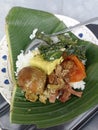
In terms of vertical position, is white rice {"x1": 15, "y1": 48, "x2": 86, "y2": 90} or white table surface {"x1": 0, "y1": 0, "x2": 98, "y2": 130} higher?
white table surface {"x1": 0, "y1": 0, "x2": 98, "y2": 130}

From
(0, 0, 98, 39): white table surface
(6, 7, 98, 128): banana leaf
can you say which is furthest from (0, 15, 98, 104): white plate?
(0, 0, 98, 39): white table surface

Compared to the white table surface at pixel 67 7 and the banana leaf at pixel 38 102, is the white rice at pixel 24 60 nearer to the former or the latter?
→ the banana leaf at pixel 38 102

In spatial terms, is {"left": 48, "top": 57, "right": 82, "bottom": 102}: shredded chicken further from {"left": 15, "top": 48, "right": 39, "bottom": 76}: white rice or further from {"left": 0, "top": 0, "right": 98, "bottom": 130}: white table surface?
{"left": 0, "top": 0, "right": 98, "bottom": 130}: white table surface

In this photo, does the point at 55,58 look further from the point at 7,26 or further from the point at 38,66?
the point at 7,26

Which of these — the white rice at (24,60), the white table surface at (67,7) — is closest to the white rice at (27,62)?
the white rice at (24,60)

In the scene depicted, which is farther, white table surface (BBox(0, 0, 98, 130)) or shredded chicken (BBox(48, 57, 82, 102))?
→ white table surface (BBox(0, 0, 98, 130))
